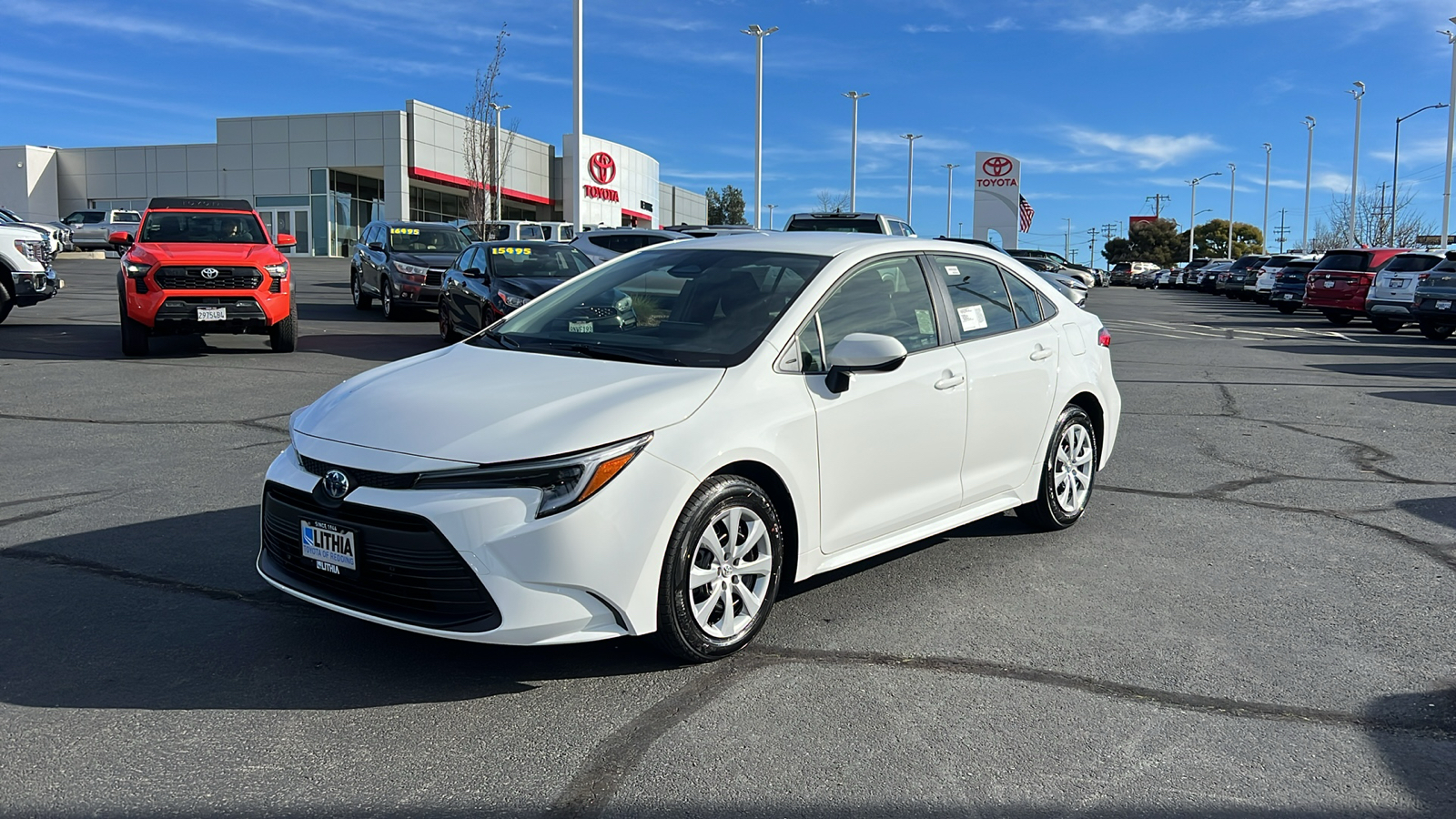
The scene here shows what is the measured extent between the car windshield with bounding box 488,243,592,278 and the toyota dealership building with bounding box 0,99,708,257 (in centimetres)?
3360

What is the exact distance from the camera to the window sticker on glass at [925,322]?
5.26 meters

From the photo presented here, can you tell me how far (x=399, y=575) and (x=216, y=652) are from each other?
966 millimetres

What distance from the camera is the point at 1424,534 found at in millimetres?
6359

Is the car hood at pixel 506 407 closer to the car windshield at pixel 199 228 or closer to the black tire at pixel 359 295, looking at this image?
the car windshield at pixel 199 228

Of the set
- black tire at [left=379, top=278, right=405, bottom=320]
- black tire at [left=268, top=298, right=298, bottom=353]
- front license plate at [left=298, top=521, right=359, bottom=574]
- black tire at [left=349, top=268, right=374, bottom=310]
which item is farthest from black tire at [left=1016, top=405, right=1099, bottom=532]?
black tire at [left=349, top=268, right=374, bottom=310]

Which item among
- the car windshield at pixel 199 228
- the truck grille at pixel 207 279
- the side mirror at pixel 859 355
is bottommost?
the side mirror at pixel 859 355

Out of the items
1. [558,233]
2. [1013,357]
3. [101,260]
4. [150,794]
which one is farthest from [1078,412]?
[101,260]

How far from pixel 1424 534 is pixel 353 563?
5677mm

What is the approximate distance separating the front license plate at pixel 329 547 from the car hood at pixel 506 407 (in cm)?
31

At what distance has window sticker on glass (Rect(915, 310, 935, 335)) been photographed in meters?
5.26

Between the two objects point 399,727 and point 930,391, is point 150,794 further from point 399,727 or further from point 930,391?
point 930,391

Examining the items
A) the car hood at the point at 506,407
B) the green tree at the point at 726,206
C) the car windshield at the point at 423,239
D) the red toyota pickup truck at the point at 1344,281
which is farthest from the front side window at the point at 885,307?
the green tree at the point at 726,206

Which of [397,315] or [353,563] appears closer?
[353,563]

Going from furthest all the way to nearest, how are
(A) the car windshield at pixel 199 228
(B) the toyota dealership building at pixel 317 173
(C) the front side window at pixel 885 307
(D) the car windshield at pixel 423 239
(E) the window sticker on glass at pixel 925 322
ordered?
(B) the toyota dealership building at pixel 317 173, (D) the car windshield at pixel 423 239, (A) the car windshield at pixel 199 228, (E) the window sticker on glass at pixel 925 322, (C) the front side window at pixel 885 307
